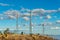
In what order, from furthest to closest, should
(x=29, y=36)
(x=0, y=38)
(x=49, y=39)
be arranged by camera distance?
(x=49, y=39)
(x=29, y=36)
(x=0, y=38)

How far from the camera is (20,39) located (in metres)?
29.7

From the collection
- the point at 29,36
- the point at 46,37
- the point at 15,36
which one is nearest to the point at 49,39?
the point at 46,37

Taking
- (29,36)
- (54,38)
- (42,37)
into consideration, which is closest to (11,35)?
(29,36)

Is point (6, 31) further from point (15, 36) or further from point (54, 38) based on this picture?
point (54, 38)

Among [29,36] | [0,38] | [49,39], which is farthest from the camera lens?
[49,39]

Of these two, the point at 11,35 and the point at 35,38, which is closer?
the point at 11,35

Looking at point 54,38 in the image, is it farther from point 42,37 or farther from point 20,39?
point 20,39

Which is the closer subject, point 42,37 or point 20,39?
point 20,39

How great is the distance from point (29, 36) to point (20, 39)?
1687 millimetres

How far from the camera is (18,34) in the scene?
30.5 metres

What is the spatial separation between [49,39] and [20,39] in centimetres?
483

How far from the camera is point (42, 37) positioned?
32.6 m

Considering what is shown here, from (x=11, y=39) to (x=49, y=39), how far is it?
6.00m

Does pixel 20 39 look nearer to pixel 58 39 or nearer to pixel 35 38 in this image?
pixel 35 38
